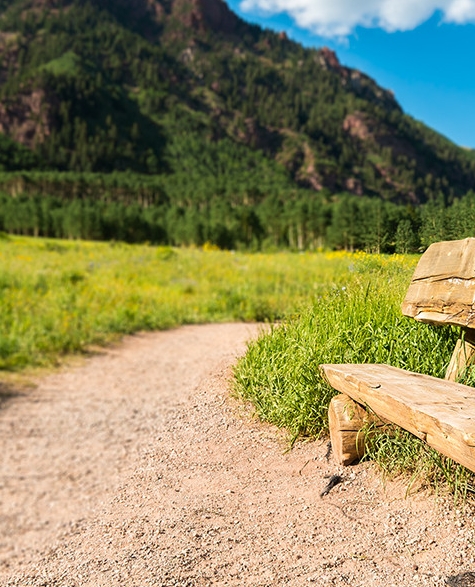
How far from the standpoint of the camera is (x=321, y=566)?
2.41 m

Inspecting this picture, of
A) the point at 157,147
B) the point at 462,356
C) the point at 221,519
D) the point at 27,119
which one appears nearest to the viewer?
the point at 221,519

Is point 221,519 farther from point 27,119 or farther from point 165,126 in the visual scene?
point 165,126

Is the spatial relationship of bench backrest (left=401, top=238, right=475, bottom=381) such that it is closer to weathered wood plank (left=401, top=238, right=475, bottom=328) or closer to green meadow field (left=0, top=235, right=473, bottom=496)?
weathered wood plank (left=401, top=238, right=475, bottom=328)

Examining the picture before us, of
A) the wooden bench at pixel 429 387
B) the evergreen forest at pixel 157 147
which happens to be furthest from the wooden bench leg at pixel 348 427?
the evergreen forest at pixel 157 147

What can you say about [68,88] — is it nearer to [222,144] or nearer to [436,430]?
[222,144]

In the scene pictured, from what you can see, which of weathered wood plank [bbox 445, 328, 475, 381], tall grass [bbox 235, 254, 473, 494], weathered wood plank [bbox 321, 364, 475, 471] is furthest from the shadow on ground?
weathered wood plank [bbox 445, 328, 475, 381]

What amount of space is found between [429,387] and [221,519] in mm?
1452

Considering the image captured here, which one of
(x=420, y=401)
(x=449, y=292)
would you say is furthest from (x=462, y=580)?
(x=449, y=292)

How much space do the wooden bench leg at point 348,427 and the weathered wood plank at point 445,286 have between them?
712 mm

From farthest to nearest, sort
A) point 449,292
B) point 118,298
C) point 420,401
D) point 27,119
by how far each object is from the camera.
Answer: point 27,119 → point 118,298 → point 449,292 → point 420,401

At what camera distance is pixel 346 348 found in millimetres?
3623

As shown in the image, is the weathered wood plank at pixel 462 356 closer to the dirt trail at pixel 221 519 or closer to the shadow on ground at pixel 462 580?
the dirt trail at pixel 221 519

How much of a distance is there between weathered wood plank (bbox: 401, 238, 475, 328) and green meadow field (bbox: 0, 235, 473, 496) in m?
0.17

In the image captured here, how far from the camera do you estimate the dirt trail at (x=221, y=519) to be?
242cm
